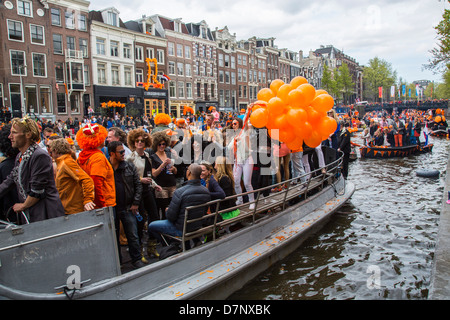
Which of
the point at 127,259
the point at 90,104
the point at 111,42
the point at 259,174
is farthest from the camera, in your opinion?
the point at 111,42

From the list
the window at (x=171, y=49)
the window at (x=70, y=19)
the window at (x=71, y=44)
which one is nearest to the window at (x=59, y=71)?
the window at (x=71, y=44)

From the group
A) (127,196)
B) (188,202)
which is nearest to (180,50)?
(127,196)

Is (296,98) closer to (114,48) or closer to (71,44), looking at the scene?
(71,44)

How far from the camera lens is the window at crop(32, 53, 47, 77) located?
27.1 m

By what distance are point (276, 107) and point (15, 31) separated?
28.4 m

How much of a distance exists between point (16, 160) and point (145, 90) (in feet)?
112

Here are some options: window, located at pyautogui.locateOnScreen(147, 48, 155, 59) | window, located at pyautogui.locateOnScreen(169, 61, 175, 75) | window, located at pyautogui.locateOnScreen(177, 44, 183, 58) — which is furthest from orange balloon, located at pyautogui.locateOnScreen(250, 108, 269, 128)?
window, located at pyautogui.locateOnScreen(177, 44, 183, 58)

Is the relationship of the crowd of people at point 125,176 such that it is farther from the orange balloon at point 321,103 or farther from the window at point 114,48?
the window at point 114,48

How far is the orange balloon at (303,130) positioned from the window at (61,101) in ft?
92.5

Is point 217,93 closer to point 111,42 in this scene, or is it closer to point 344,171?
point 111,42

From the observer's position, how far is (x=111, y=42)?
109 ft

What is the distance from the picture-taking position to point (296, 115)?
17.5 ft

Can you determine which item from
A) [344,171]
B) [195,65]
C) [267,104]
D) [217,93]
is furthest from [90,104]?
[267,104]

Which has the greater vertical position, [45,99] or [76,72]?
[76,72]
